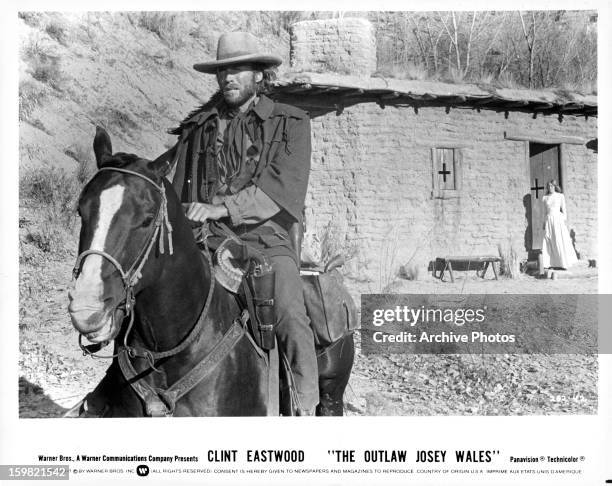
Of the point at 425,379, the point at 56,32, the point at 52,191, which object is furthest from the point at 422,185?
the point at 56,32

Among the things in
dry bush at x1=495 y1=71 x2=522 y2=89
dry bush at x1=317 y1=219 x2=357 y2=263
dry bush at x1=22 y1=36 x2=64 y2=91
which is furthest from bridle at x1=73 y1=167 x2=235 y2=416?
dry bush at x1=495 y1=71 x2=522 y2=89

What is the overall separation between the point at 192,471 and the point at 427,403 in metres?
1.77

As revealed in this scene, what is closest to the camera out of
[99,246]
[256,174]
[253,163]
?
[99,246]

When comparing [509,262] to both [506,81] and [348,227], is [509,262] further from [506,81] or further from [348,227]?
[506,81]

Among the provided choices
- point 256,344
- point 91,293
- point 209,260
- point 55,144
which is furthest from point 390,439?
point 55,144

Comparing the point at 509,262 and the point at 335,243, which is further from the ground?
the point at 335,243

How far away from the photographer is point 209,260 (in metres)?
4.09

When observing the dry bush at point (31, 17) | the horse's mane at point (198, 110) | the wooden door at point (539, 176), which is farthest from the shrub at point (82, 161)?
the wooden door at point (539, 176)

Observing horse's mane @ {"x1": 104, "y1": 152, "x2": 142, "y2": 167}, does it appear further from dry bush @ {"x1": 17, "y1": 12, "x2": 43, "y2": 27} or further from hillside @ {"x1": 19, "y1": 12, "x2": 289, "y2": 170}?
dry bush @ {"x1": 17, "y1": 12, "x2": 43, "y2": 27}

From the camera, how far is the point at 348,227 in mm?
6398

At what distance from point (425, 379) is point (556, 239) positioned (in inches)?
60.1

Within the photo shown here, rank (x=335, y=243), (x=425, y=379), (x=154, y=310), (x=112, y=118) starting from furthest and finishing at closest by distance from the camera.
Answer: (x=335, y=243) → (x=112, y=118) → (x=425, y=379) → (x=154, y=310)

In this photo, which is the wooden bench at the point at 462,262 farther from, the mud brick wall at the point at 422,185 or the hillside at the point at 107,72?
the hillside at the point at 107,72

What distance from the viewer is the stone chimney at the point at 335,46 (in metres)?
6.15
